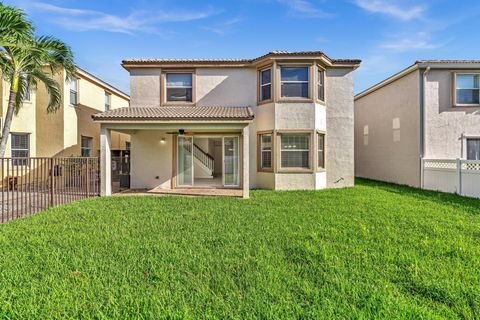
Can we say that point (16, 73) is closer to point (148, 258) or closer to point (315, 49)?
point (148, 258)

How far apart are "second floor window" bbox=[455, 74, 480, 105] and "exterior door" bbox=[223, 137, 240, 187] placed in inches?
496

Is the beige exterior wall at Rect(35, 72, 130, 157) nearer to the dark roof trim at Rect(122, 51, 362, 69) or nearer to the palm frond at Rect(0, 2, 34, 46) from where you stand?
the dark roof trim at Rect(122, 51, 362, 69)

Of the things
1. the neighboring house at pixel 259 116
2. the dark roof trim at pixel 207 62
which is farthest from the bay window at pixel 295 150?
the dark roof trim at pixel 207 62

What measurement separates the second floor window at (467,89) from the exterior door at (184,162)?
1520 centimetres

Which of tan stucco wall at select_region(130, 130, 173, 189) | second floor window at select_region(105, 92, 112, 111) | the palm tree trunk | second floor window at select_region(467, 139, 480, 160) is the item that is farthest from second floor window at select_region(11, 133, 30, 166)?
second floor window at select_region(467, 139, 480, 160)

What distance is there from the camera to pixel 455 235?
601 cm

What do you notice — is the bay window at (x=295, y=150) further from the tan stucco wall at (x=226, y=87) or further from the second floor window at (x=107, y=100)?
the second floor window at (x=107, y=100)

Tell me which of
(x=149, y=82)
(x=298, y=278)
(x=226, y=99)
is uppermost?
(x=149, y=82)

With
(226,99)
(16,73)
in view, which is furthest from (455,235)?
(16,73)

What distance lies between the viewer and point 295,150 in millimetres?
13312

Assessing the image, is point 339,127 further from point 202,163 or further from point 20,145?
point 20,145

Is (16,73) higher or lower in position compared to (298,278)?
higher

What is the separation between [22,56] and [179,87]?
6.86m

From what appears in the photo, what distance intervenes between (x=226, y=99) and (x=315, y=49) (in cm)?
532
